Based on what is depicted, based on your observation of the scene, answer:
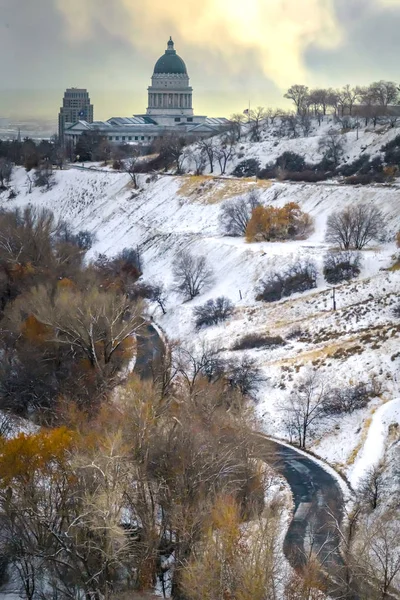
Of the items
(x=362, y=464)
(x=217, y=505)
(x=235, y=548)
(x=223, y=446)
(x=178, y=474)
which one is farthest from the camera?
(x=362, y=464)

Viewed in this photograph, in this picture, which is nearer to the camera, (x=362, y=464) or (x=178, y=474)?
(x=178, y=474)

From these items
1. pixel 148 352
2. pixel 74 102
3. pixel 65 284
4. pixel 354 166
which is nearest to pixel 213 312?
pixel 148 352

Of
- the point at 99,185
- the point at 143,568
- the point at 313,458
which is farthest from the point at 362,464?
the point at 99,185

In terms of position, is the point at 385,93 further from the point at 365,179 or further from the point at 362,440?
the point at 362,440

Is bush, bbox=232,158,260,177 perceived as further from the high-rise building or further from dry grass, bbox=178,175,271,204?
the high-rise building

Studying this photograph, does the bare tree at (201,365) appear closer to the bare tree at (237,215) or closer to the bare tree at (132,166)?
the bare tree at (237,215)

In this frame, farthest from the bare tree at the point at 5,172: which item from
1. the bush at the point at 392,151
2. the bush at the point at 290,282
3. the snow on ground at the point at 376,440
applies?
the snow on ground at the point at 376,440

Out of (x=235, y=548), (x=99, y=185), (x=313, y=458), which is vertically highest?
(x=99, y=185)

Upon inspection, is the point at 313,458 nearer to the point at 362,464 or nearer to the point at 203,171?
the point at 362,464
